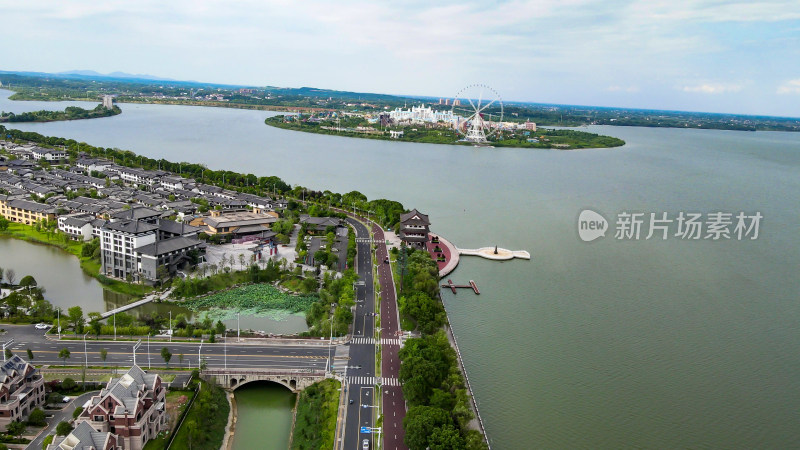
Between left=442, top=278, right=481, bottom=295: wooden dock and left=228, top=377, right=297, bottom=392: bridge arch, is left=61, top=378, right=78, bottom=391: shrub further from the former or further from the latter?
left=442, top=278, right=481, bottom=295: wooden dock

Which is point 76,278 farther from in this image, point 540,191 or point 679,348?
point 540,191

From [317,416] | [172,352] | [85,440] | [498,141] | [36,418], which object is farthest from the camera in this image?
[498,141]

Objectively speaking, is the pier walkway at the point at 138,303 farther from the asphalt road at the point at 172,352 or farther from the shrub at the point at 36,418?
the shrub at the point at 36,418

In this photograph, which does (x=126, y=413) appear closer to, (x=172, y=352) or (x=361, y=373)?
(x=172, y=352)

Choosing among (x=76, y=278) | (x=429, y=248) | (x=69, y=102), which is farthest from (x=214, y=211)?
(x=69, y=102)

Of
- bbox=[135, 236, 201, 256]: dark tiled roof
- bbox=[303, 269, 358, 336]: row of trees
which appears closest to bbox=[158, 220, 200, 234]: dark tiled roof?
bbox=[135, 236, 201, 256]: dark tiled roof

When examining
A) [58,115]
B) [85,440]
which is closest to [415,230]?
[85,440]
